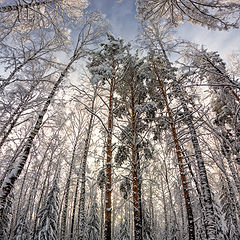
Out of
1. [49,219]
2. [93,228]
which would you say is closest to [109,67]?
[49,219]

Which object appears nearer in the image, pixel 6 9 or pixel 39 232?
pixel 6 9

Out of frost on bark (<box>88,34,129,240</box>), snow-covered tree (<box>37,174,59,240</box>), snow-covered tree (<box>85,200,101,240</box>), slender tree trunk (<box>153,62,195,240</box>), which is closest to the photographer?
slender tree trunk (<box>153,62,195,240</box>)

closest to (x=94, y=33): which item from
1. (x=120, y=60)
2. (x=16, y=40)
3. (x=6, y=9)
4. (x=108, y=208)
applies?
(x=120, y=60)

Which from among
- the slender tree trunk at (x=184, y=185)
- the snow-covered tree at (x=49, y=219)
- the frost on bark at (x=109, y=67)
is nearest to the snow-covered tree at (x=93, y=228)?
the snow-covered tree at (x=49, y=219)

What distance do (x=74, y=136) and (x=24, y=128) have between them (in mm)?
5443

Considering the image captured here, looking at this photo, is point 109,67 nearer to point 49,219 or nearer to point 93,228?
point 49,219

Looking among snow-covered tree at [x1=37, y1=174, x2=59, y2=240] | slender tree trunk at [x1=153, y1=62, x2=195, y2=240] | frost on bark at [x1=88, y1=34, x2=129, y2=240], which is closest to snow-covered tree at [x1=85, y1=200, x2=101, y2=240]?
snow-covered tree at [x1=37, y1=174, x2=59, y2=240]

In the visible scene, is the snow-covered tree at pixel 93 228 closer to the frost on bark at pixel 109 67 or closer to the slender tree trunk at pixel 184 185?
the slender tree trunk at pixel 184 185

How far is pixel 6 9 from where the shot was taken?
453 centimetres

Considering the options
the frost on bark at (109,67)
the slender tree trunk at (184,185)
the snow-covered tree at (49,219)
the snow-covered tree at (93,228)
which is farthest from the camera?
the snow-covered tree at (93,228)

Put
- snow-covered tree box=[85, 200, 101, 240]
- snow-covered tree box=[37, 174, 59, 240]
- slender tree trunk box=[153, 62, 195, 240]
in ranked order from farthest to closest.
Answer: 1. snow-covered tree box=[85, 200, 101, 240]
2. snow-covered tree box=[37, 174, 59, 240]
3. slender tree trunk box=[153, 62, 195, 240]

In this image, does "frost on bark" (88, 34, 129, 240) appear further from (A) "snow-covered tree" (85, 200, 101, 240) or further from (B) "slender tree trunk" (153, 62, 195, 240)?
(A) "snow-covered tree" (85, 200, 101, 240)

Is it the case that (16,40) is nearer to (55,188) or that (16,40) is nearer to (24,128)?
(24,128)

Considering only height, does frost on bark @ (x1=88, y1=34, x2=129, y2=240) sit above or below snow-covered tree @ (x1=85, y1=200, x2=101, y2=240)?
above
